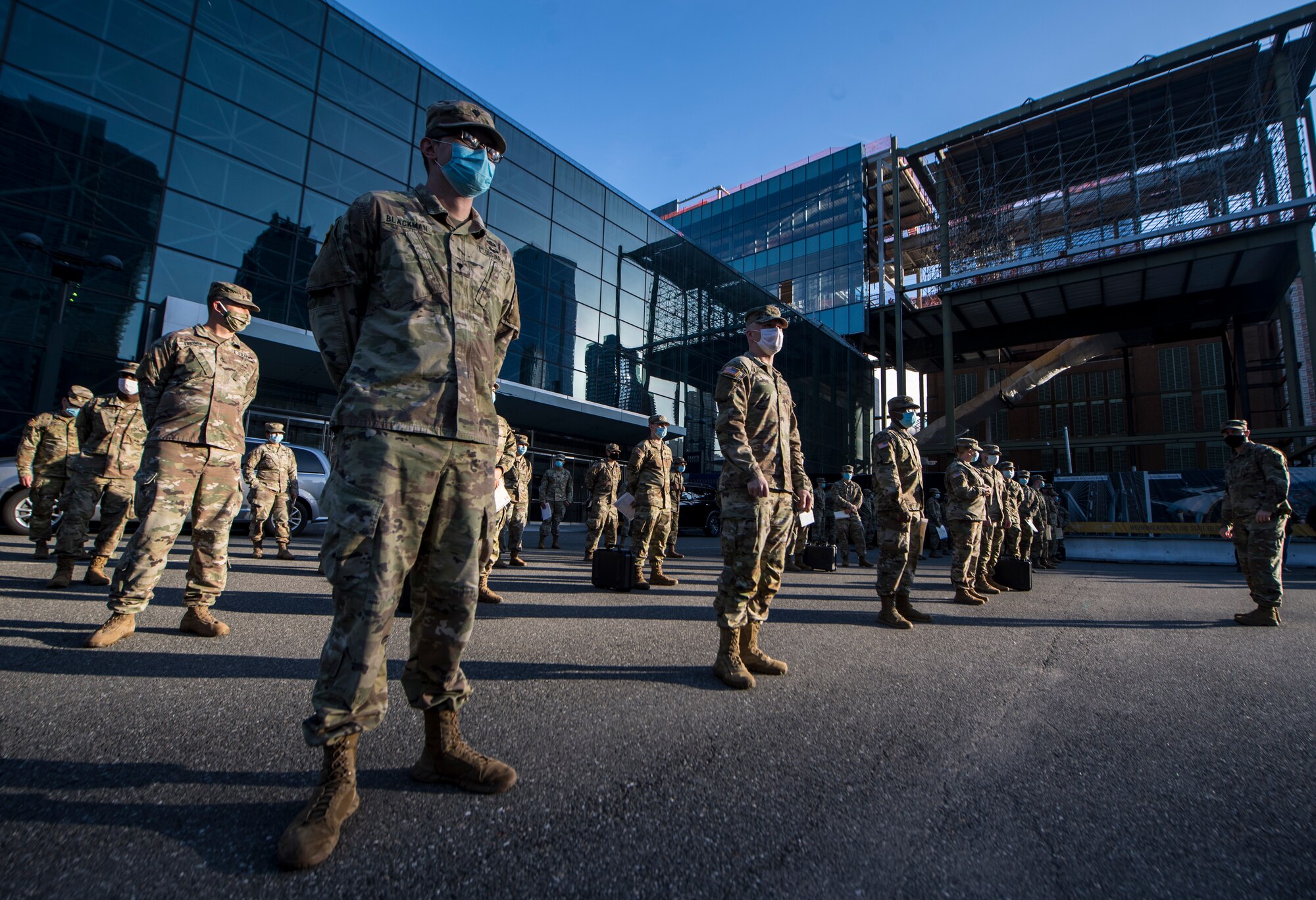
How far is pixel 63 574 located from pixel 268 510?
3.37 meters

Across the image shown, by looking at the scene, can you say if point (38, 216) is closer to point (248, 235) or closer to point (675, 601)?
point (248, 235)

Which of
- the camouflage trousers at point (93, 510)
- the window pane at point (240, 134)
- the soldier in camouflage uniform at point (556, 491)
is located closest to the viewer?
the camouflage trousers at point (93, 510)

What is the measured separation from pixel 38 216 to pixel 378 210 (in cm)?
1725

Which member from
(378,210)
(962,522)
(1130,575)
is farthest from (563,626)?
(1130,575)

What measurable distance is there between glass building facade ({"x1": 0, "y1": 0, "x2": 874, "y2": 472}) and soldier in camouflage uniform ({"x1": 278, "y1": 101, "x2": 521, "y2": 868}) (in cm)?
1347

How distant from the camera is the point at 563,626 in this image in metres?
4.46

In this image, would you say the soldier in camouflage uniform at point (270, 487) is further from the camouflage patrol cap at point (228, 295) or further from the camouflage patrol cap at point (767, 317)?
the camouflage patrol cap at point (767, 317)

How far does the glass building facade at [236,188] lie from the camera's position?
13445 millimetres

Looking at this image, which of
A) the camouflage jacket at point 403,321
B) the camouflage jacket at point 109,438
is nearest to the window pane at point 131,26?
the camouflage jacket at point 109,438

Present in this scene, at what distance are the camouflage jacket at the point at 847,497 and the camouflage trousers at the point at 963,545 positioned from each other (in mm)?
4742

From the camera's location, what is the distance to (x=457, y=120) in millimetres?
2104

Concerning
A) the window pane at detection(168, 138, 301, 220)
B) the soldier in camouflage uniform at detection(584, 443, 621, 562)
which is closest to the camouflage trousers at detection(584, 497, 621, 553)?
the soldier in camouflage uniform at detection(584, 443, 621, 562)

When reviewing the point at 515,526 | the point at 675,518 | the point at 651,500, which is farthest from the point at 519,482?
the point at 675,518

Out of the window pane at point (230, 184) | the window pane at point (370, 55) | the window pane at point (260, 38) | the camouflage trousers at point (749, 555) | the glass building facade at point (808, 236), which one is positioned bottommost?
the camouflage trousers at point (749, 555)
